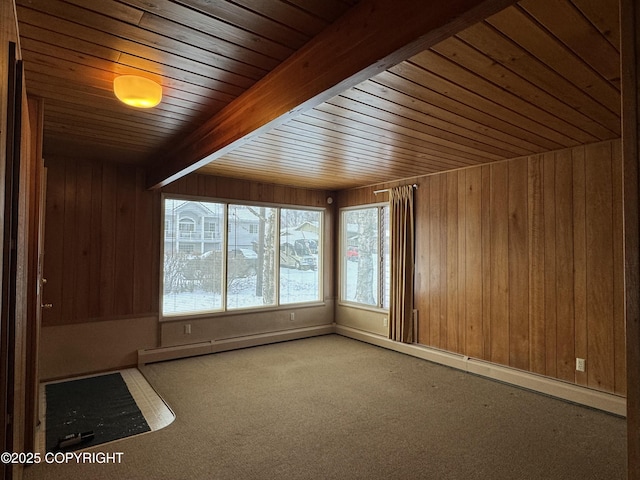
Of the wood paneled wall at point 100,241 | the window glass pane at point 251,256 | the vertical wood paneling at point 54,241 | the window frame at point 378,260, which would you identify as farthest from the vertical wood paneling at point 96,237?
the window frame at point 378,260

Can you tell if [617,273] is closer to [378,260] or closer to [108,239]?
[378,260]

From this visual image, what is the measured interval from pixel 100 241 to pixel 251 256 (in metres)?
1.89

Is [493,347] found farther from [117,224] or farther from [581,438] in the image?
[117,224]

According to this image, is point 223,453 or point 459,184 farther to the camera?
Result: point 459,184

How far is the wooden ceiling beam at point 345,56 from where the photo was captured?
115cm

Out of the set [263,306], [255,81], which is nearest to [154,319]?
[263,306]

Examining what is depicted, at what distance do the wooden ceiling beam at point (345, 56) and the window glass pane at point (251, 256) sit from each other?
104 inches

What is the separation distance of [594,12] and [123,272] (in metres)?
4.59

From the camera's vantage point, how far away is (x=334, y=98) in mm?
2324

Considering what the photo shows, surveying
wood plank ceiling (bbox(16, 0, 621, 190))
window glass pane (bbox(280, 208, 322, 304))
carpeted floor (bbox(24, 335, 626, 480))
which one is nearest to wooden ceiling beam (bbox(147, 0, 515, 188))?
wood plank ceiling (bbox(16, 0, 621, 190))

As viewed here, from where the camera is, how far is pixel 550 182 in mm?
3578

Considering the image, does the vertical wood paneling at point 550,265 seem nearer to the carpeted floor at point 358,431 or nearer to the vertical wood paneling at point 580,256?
the vertical wood paneling at point 580,256

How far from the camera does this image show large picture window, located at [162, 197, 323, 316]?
4664 millimetres

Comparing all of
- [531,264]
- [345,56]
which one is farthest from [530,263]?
[345,56]
